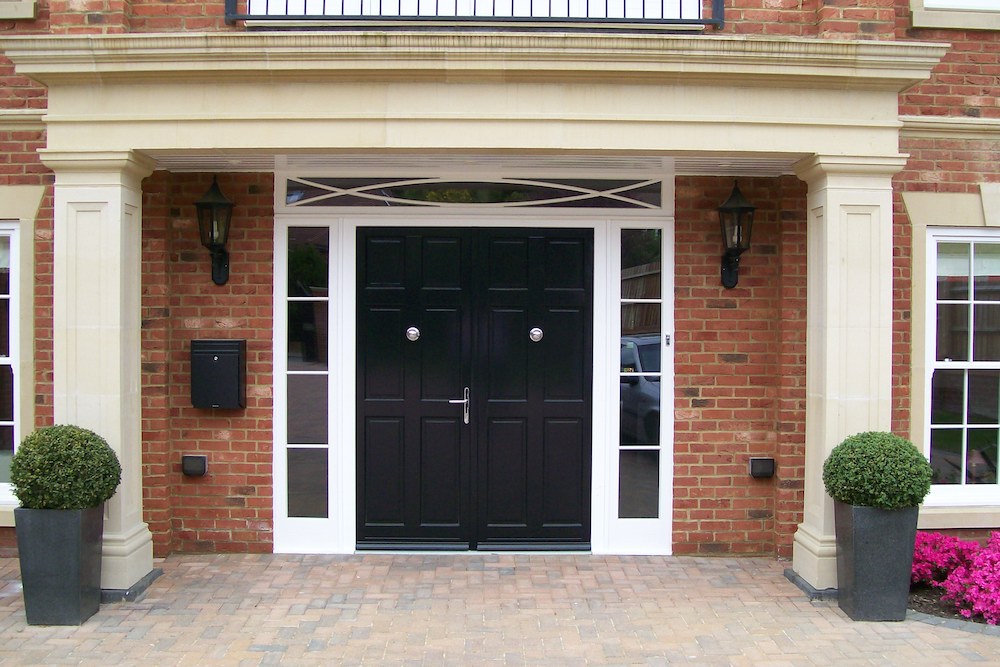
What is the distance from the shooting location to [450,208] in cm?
613

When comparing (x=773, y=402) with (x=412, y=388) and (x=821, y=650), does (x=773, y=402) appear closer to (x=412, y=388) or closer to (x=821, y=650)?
(x=821, y=650)

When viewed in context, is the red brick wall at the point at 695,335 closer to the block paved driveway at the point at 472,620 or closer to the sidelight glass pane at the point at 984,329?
the block paved driveway at the point at 472,620

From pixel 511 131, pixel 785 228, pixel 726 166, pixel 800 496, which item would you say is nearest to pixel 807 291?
pixel 785 228

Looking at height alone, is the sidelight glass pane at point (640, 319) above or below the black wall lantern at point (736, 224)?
below

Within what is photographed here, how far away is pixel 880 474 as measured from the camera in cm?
483

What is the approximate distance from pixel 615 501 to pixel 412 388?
5.76 feet

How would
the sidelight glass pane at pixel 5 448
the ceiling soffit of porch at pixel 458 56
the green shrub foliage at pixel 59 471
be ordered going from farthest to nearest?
the sidelight glass pane at pixel 5 448
the ceiling soffit of porch at pixel 458 56
the green shrub foliage at pixel 59 471

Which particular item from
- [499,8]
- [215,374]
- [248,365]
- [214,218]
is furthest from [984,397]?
[214,218]

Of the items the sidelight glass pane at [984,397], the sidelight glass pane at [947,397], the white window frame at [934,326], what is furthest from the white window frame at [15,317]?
the sidelight glass pane at [984,397]

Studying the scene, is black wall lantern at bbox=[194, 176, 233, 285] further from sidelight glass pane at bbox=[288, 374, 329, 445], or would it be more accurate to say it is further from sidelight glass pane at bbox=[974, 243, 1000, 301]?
sidelight glass pane at bbox=[974, 243, 1000, 301]

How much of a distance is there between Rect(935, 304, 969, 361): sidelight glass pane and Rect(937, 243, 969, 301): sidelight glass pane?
0.29 feet

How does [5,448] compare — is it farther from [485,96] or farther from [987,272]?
[987,272]

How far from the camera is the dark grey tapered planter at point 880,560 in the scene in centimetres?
488

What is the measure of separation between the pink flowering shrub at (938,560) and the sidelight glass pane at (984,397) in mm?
1071
